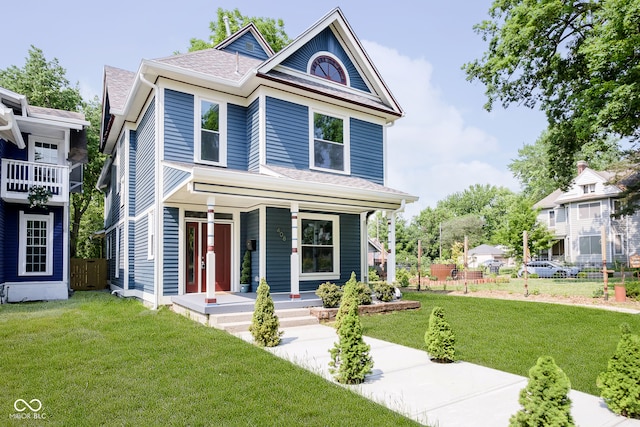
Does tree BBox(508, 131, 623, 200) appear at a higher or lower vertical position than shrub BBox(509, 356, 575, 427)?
higher

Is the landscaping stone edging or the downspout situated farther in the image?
the downspout

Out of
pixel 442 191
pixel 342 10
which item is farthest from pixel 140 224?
pixel 442 191

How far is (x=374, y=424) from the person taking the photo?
11.8 feet

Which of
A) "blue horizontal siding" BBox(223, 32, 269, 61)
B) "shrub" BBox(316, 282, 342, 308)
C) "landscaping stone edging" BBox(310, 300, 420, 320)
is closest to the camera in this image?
"landscaping stone edging" BBox(310, 300, 420, 320)

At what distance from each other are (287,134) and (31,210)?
28.6 feet

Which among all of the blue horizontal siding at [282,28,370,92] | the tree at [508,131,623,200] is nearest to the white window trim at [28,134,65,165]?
the blue horizontal siding at [282,28,370,92]

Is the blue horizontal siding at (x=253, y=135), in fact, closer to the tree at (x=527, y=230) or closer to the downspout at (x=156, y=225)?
the downspout at (x=156, y=225)

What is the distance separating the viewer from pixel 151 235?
1074 centimetres

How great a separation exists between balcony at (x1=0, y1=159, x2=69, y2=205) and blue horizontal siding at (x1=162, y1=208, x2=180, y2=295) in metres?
4.97

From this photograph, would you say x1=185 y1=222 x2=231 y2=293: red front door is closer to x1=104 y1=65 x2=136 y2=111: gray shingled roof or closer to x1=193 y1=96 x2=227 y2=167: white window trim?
x1=193 y1=96 x2=227 y2=167: white window trim

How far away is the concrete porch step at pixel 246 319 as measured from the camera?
Result: 780 cm

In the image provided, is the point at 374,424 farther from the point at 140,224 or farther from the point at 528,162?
the point at 528,162

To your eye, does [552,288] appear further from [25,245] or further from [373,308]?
[25,245]

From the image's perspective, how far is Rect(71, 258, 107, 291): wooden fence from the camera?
16.9 meters
